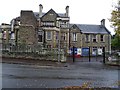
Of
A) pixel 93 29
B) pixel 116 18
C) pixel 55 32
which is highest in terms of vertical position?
pixel 93 29

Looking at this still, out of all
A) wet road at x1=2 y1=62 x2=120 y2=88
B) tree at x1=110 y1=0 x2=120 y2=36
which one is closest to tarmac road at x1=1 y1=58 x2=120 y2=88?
wet road at x1=2 y1=62 x2=120 y2=88

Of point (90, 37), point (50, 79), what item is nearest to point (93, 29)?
point (90, 37)

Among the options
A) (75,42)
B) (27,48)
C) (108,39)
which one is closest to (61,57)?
(27,48)

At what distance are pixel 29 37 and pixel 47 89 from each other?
51.4 metres

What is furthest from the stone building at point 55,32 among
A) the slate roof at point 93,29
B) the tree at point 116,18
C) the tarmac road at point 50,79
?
the tree at point 116,18

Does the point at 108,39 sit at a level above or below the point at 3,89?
above

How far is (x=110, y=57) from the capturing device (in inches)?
1868

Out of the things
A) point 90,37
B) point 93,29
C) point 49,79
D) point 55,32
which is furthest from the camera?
point 93,29

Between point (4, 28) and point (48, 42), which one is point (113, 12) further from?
point (4, 28)

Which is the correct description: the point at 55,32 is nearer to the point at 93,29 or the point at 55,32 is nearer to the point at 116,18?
the point at 93,29

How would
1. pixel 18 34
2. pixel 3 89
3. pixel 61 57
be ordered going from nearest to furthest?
pixel 3 89, pixel 61 57, pixel 18 34

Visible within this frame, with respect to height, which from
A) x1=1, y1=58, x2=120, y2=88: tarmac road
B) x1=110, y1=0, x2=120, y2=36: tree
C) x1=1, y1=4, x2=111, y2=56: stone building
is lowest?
x1=1, y1=58, x2=120, y2=88: tarmac road

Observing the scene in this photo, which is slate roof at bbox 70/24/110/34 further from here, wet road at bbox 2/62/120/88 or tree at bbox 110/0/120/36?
tree at bbox 110/0/120/36

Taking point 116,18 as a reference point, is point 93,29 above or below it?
above
